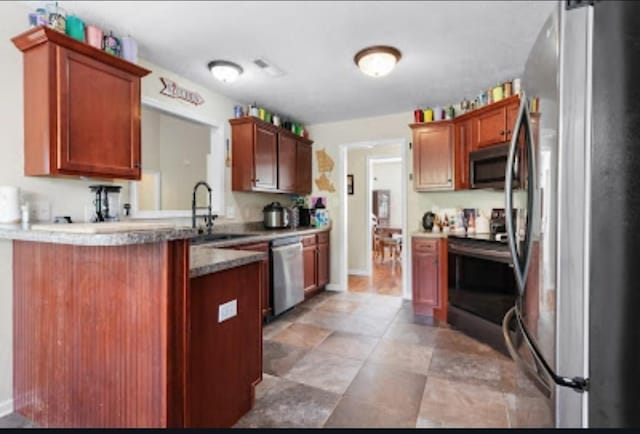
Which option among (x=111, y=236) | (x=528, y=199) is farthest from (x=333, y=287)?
(x=111, y=236)

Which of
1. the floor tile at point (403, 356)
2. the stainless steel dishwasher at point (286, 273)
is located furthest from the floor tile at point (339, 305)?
the floor tile at point (403, 356)

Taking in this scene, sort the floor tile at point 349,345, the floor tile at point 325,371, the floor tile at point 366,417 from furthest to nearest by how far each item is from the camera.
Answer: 1. the floor tile at point 349,345
2. the floor tile at point 325,371
3. the floor tile at point 366,417

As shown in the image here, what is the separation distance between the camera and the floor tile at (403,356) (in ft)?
7.68

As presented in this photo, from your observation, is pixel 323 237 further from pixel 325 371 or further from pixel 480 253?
pixel 325 371

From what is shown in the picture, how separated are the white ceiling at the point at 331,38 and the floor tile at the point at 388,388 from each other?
7.98 ft

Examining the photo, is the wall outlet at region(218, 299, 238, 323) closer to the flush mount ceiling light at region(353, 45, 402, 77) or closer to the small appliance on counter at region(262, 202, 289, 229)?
the flush mount ceiling light at region(353, 45, 402, 77)

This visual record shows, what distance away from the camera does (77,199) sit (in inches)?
85.8

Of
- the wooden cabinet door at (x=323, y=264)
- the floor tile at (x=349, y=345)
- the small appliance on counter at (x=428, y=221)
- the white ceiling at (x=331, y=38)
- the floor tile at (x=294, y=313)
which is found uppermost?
the white ceiling at (x=331, y=38)

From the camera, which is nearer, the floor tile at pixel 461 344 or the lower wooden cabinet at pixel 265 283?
the floor tile at pixel 461 344

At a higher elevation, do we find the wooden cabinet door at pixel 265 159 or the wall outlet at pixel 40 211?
the wooden cabinet door at pixel 265 159

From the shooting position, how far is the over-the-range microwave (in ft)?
9.89

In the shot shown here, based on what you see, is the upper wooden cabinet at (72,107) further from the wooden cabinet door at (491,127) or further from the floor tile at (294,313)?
the wooden cabinet door at (491,127)

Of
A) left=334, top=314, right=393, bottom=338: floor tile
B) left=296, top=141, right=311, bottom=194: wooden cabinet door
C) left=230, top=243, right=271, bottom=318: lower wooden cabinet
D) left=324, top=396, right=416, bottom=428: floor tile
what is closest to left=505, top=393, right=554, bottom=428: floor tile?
left=324, top=396, right=416, bottom=428: floor tile

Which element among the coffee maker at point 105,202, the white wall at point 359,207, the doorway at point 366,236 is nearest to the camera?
the coffee maker at point 105,202
